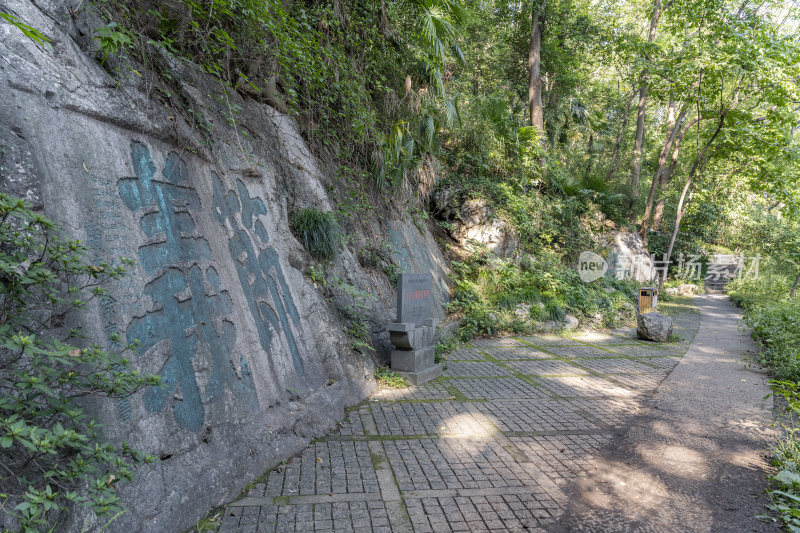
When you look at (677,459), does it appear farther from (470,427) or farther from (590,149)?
(590,149)

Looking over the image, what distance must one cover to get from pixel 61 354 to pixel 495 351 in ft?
22.8

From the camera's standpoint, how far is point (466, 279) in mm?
10523

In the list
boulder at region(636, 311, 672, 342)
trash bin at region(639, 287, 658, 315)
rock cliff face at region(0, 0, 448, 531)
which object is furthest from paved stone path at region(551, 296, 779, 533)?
trash bin at region(639, 287, 658, 315)

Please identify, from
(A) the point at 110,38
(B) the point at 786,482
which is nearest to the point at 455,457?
(B) the point at 786,482

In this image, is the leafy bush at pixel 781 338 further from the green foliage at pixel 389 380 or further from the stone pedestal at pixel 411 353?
the green foliage at pixel 389 380

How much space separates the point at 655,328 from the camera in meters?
9.18

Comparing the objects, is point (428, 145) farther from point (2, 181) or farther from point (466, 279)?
point (2, 181)

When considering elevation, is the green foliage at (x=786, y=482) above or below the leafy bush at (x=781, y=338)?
below

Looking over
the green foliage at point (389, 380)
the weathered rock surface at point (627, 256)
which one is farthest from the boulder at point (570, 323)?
the green foliage at point (389, 380)

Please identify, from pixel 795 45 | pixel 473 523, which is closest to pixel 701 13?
pixel 795 45

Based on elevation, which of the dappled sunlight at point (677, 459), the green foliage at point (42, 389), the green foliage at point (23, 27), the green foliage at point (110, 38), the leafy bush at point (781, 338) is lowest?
the dappled sunlight at point (677, 459)

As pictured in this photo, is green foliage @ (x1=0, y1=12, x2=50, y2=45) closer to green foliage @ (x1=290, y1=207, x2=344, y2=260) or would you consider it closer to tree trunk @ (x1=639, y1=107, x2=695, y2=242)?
green foliage @ (x1=290, y1=207, x2=344, y2=260)

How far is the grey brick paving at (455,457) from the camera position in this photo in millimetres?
2760

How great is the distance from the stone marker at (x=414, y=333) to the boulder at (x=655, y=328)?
18.5 feet
